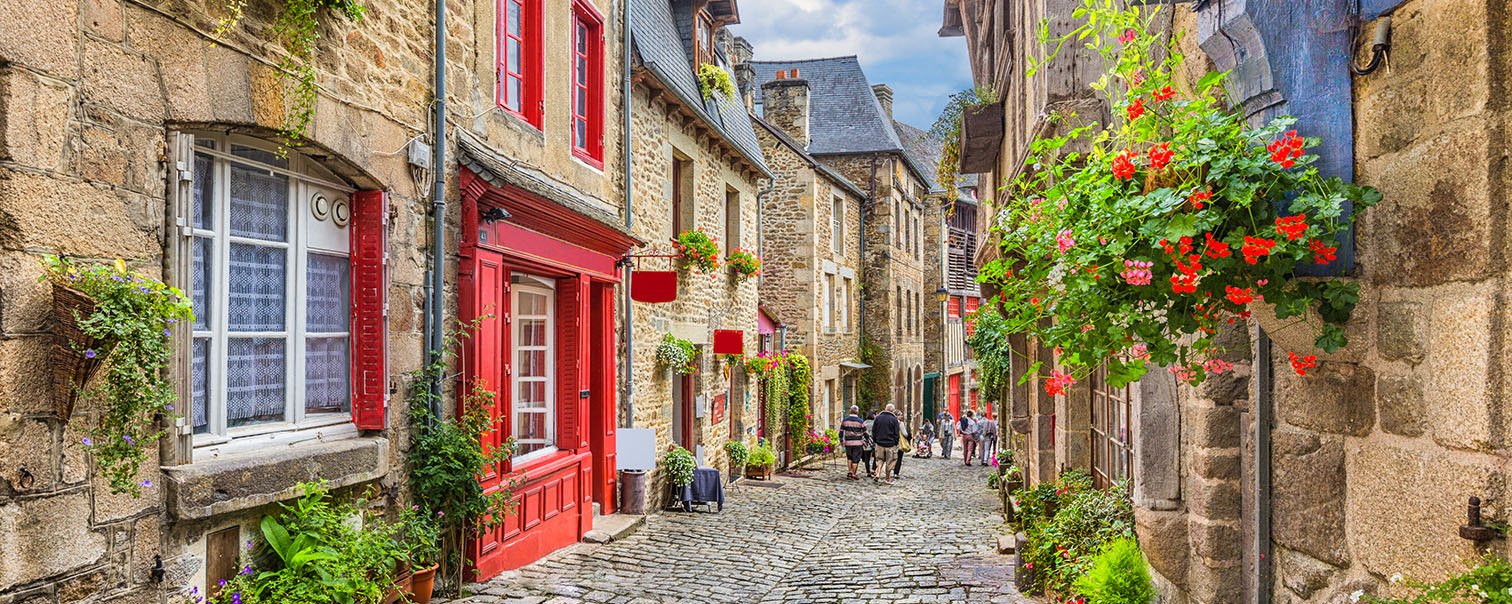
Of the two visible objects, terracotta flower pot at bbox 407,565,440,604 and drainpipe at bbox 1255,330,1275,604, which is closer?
drainpipe at bbox 1255,330,1275,604

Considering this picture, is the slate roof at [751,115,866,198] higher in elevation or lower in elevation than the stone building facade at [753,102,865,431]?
higher

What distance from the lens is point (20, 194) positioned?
3.21 metres

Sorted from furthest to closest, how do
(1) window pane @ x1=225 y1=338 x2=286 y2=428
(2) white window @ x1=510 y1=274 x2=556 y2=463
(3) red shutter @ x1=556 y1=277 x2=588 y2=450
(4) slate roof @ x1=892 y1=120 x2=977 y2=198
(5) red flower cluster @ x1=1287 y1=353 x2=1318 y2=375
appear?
1. (4) slate roof @ x1=892 y1=120 x2=977 y2=198
2. (3) red shutter @ x1=556 y1=277 x2=588 y2=450
3. (2) white window @ x1=510 y1=274 x2=556 y2=463
4. (1) window pane @ x1=225 y1=338 x2=286 y2=428
5. (5) red flower cluster @ x1=1287 y1=353 x2=1318 y2=375

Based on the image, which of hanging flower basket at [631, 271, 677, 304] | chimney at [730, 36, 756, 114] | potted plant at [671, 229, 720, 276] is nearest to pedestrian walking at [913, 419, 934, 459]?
chimney at [730, 36, 756, 114]

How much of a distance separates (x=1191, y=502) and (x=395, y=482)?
13.5 feet

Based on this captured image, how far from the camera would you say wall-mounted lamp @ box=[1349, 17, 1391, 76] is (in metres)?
2.57

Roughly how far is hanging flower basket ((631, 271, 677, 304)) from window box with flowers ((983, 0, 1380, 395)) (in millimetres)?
6702

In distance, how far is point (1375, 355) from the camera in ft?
8.81

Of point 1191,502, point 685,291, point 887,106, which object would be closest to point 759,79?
point 887,106

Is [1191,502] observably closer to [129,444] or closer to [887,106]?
[129,444]

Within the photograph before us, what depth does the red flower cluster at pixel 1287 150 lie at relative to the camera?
2.56 meters

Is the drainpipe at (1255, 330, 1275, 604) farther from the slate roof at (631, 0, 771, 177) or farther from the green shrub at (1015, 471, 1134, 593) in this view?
the slate roof at (631, 0, 771, 177)

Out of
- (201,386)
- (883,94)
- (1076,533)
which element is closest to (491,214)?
(201,386)

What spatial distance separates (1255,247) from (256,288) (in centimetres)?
418
